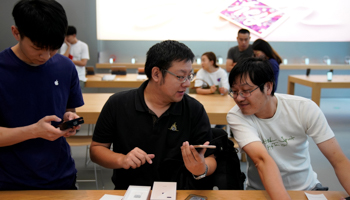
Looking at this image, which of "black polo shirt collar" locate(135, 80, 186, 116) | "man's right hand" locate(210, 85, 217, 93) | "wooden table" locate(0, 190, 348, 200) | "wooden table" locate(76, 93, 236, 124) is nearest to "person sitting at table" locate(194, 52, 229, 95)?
"man's right hand" locate(210, 85, 217, 93)

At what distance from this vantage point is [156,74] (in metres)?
1.49

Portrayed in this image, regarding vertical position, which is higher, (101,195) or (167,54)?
(167,54)

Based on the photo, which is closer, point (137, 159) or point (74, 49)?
point (137, 159)

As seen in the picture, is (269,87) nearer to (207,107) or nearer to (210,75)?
(207,107)

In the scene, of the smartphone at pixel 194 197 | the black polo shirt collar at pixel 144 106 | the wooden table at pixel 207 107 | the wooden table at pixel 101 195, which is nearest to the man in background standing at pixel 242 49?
the wooden table at pixel 207 107

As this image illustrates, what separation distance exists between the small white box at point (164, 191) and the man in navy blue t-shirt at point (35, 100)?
416 mm

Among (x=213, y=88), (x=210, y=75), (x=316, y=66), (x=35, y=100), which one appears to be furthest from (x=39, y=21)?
(x=316, y=66)

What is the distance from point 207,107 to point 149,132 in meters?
1.41

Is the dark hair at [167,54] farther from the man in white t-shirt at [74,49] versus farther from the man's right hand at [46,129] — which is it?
the man in white t-shirt at [74,49]

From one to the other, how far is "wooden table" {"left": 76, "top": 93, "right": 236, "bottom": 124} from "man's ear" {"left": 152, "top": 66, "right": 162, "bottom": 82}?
1191mm

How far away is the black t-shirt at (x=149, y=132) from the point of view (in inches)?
58.8

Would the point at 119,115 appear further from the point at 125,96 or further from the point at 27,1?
the point at 27,1

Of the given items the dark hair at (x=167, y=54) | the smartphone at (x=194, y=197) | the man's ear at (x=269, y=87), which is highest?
the dark hair at (x=167, y=54)

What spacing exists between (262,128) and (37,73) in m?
1.11
